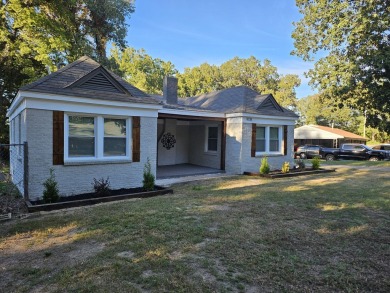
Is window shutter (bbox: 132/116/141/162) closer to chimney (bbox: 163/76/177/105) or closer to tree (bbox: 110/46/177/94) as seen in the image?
chimney (bbox: 163/76/177/105)

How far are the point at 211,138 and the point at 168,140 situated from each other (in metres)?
2.42

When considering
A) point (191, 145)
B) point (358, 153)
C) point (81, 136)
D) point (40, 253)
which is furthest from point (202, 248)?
point (358, 153)

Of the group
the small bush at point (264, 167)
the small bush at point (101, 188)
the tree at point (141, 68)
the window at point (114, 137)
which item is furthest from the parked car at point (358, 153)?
the tree at point (141, 68)

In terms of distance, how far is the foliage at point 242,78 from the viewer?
43006mm

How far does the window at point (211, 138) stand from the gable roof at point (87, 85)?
19.0ft

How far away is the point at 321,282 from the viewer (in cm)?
315

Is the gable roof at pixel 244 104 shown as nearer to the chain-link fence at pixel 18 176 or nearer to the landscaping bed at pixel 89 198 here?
the landscaping bed at pixel 89 198

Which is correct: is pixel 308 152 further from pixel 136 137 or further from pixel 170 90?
pixel 136 137

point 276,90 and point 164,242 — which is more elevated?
point 276,90

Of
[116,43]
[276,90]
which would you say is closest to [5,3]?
[116,43]

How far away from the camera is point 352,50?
17.4 meters

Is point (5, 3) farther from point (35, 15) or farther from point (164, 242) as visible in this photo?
point (164, 242)

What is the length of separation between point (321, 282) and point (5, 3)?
21.5 meters

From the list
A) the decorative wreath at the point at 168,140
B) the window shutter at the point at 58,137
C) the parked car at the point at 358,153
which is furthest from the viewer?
the parked car at the point at 358,153
